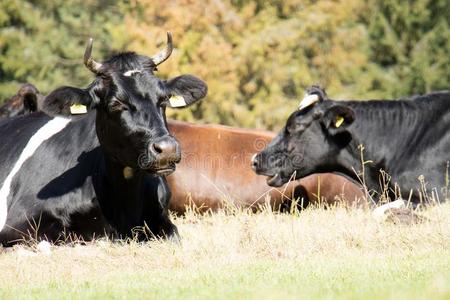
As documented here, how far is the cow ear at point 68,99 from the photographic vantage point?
28.1 feet

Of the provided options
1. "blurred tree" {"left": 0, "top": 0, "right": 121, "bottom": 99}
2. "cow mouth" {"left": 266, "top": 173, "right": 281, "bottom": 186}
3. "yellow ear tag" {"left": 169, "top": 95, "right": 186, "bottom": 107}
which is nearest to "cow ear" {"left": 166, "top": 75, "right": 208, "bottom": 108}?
"yellow ear tag" {"left": 169, "top": 95, "right": 186, "bottom": 107}

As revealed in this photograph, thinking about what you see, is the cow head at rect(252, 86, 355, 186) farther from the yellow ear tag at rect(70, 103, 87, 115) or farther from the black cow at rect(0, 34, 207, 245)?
the yellow ear tag at rect(70, 103, 87, 115)

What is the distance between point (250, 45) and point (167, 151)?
1630 cm

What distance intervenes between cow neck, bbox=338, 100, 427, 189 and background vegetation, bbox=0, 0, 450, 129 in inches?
455

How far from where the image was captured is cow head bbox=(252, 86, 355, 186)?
11516 mm

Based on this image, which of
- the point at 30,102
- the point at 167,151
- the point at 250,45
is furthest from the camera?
the point at 250,45

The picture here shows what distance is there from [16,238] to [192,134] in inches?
146

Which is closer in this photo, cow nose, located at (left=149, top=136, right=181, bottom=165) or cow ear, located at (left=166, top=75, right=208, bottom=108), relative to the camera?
cow nose, located at (left=149, top=136, right=181, bottom=165)

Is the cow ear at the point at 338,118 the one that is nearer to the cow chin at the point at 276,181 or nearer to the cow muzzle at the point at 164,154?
the cow chin at the point at 276,181

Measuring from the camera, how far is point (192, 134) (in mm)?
12055

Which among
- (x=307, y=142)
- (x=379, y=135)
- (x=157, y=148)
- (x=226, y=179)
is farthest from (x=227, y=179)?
(x=157, y=148)

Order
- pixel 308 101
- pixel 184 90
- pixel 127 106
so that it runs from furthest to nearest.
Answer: pixel 308 101 → pixel 184 90 → pixel 127 106

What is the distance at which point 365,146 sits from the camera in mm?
11875

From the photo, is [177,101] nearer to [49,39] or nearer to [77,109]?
[77,109]
